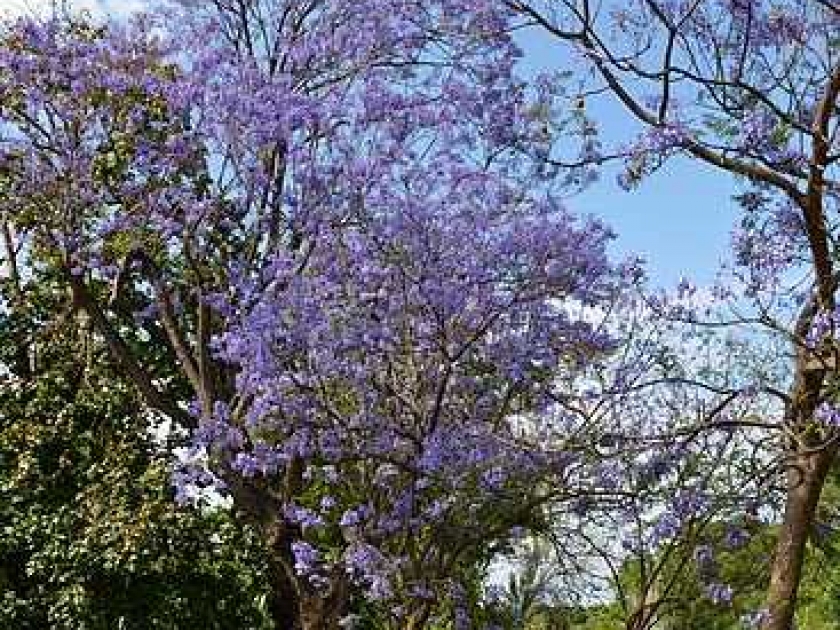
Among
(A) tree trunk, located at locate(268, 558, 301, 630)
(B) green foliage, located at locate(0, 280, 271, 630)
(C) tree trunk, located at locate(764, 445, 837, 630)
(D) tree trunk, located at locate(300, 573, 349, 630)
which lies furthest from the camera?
(A) tree trunk, located at locate(268, 558, 301, 630)

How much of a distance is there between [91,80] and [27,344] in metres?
4.52

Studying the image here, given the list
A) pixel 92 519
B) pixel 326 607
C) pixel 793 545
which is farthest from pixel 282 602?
pixel 793 545

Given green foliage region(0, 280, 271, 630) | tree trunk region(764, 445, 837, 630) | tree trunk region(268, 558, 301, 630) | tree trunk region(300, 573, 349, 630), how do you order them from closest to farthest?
1. tree trunk region(764, 445, 837, 630)
2. tree trunk region(300, 573, 349, 630)
3. green foliage region(0, 280, 271, 630)
4. tree trunk region(268, 558, 301, 630)

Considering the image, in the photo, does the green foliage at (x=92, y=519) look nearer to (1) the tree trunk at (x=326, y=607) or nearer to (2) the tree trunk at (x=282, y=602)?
(2) the tree trunk at (x=282, y=602)

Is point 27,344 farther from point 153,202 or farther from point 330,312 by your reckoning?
point 330,312

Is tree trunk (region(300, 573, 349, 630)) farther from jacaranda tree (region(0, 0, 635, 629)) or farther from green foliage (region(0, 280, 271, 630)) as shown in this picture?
green foliage (region(0, 280, 271, 630))

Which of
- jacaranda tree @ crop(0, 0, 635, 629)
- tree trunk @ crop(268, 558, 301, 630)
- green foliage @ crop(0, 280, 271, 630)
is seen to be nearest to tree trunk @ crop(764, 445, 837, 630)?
jacaranda tree @ crop(0, 0, 635, 629)

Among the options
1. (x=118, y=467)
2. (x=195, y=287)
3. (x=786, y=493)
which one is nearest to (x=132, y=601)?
(x=118, y=467)

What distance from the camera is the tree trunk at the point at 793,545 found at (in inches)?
283

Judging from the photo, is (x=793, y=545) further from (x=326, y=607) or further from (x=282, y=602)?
(x=282, y=602)

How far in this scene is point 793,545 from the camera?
7254 millimetres

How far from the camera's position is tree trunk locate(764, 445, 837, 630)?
23.6ft

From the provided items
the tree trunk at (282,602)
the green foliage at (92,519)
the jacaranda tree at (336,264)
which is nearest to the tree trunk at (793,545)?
the jacaranda tree at (336,264)

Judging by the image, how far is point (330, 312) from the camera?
27.8 feet
